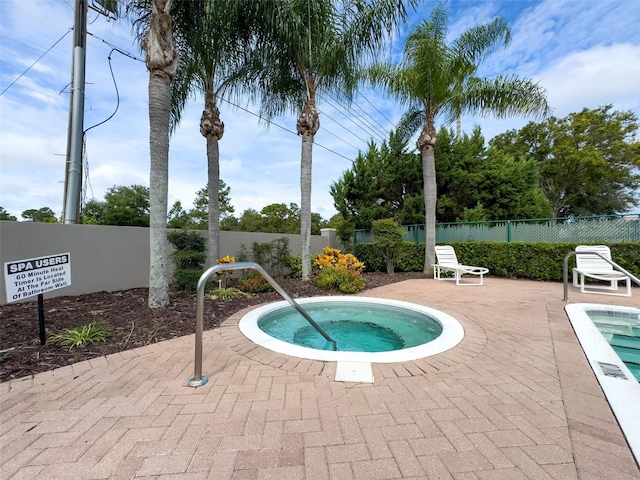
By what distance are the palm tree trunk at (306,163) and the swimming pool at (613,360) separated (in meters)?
5.66

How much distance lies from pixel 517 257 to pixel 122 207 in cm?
2158

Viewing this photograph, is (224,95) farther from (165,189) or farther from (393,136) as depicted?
(393,136)

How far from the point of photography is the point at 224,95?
317 inches

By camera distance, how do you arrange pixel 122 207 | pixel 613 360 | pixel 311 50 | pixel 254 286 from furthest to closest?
pixel 122 207 < pixel 311 50 < pixel 254 286 < pixel 613 360

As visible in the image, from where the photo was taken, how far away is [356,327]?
4.87 m

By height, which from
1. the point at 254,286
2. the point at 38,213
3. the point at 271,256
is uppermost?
the point at 38,213

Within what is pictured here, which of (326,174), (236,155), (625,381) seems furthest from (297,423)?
(326,174)

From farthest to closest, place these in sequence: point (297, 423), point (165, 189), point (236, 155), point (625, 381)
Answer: point (236, 155)
point (165, 189)
point (625, 381)
point (297, 423)

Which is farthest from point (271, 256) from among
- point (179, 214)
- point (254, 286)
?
point (179, 214)

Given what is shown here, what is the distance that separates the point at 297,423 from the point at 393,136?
12.8 meters

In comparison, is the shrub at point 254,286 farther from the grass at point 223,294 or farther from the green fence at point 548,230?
the green fence at point 548,230

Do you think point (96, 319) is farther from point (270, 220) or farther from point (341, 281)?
point (270, 220)

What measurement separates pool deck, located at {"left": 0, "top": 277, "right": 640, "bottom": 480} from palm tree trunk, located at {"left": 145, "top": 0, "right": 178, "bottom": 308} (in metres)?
1.88

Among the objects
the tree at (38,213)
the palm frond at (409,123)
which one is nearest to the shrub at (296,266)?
the palm frond at (409,123)
